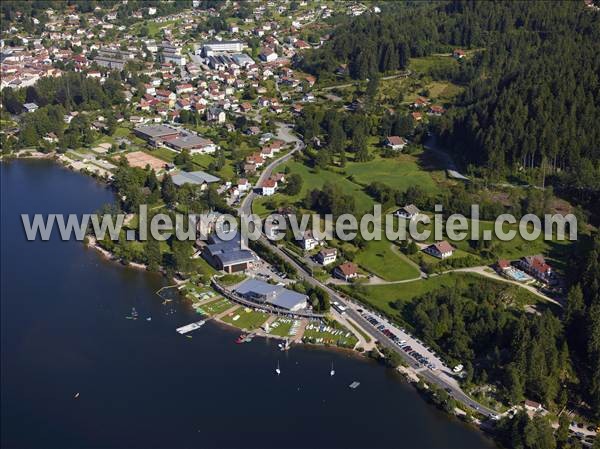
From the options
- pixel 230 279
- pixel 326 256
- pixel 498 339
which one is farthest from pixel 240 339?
pixel 498 339

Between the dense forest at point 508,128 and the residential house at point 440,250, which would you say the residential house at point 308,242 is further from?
the residential house at point 440,250

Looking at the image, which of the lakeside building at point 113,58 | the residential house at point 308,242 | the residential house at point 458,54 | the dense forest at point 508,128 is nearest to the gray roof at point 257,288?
the residential house at point 308,242

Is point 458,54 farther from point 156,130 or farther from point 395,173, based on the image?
point 156,130

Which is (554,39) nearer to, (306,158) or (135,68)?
(306,158)

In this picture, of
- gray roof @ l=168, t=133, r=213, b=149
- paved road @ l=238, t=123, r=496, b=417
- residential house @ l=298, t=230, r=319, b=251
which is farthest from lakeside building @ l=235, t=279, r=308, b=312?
gray roof @ l=168, t=133, r=213, b=149

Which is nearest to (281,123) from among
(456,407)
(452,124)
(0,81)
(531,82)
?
(452,124)
